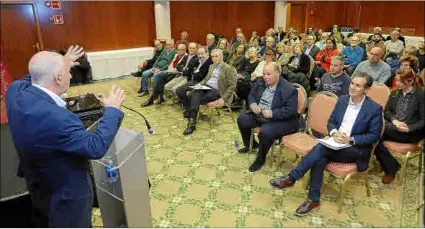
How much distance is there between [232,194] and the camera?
8.87 ft

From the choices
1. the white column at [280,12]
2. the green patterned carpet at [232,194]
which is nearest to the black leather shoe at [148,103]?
the green patterned carpet at [232,194]

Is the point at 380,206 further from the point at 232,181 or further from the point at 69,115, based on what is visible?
the point at 69,115

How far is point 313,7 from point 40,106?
381 inches

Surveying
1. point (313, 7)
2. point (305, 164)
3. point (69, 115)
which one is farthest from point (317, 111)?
point (313, 7)

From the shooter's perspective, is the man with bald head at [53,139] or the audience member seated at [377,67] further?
the audience member seated at [377,67]

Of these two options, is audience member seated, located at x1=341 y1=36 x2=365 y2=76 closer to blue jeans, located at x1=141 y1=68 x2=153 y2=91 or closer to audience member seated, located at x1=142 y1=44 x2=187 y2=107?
audience member seated, located at x1=142 y1=44 x2=187 y2=107

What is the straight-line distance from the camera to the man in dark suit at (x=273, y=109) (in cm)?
295

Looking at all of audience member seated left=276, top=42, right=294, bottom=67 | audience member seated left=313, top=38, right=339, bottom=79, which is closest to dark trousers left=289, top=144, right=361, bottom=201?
audience member seated left=276, top=42, right=294, bottom=67

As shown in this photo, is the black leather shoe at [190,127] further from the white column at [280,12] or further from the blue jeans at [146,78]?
the white column at [280,12]

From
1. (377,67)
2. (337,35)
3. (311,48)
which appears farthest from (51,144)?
(337,35)

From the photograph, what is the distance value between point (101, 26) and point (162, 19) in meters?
1.49

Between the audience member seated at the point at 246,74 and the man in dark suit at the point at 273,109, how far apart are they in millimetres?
1555

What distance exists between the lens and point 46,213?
1.43 meters

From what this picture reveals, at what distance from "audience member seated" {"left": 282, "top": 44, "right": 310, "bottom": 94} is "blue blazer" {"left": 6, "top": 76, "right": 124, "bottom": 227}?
141 inches
